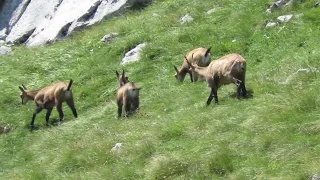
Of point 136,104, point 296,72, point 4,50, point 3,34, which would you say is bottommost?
point 3,34

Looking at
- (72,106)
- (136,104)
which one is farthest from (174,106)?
(72,106)

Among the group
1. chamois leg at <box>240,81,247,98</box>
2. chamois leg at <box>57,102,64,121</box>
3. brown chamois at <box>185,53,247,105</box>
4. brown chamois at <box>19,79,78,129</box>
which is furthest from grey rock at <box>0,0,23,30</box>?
chamois leg at <box>240,81,247,98</box>

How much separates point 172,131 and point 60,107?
5.79 meters

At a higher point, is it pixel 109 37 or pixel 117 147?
pixel 117 147

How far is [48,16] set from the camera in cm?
3175

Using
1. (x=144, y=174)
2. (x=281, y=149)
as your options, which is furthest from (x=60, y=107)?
(x=281, y=149)

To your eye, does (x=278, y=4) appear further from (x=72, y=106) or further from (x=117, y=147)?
(x=117, y=147)

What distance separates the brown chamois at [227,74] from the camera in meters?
15.7

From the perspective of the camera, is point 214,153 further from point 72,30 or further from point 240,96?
point 72,30

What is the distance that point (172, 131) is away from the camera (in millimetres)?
14234

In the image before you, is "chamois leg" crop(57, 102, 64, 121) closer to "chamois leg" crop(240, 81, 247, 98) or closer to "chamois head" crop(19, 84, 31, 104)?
"chamois head" crop(19, 84, 31, 104)

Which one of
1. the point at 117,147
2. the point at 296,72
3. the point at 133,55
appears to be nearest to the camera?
the point at 117,147

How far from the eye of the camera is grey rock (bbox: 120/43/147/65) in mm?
22781

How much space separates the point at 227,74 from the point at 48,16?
17.4 meters
